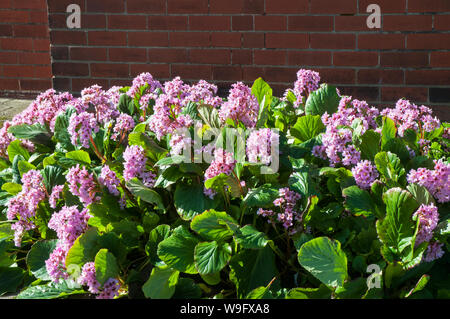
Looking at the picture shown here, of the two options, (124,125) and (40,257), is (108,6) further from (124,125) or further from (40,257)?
(40,257)

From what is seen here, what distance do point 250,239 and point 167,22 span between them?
10.7ft

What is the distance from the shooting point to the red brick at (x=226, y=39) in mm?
4348

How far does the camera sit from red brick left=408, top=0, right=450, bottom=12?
3.87 metres

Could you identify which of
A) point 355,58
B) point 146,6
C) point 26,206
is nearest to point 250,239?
point 26,206

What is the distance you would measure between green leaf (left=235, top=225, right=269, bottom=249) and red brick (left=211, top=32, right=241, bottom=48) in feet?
9.70

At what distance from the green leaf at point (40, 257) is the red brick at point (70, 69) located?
3.16 m

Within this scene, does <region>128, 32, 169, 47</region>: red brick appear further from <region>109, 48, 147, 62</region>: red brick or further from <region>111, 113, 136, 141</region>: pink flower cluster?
<region>111, 113, 136, 141</region>: pink flower cluster

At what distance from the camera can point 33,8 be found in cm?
566

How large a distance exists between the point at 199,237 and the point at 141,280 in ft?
0.76

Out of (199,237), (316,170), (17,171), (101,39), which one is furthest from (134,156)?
(101,39)

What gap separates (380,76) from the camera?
414 cm

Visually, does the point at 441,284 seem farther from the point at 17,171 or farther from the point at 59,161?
the point at 17,171

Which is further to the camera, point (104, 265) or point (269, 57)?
point (269, 57)
